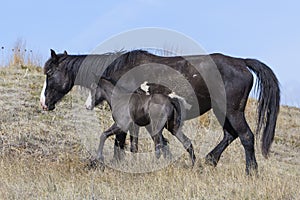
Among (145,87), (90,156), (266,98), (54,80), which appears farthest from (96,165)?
(266,98)

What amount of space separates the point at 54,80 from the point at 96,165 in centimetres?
220

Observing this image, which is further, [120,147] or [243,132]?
[120,147]

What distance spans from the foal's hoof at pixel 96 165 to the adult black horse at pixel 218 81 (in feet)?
2.30

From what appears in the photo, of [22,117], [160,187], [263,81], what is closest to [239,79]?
[263,81]

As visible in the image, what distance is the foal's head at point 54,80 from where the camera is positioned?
350 inches

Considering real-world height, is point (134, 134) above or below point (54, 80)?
below

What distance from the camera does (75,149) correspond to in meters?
8.85

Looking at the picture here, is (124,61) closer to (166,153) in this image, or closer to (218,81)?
→ (218,81)

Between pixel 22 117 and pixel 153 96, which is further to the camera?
pixel 22 117

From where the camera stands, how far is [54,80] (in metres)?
8.91

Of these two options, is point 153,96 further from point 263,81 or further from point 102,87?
point 263,81

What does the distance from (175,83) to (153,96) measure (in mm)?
608

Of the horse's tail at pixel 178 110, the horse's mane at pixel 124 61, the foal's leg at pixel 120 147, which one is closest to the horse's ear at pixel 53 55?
the horse's mane at pixel 124 61

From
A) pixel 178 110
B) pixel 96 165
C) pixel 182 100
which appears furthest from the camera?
pixel 182 100
